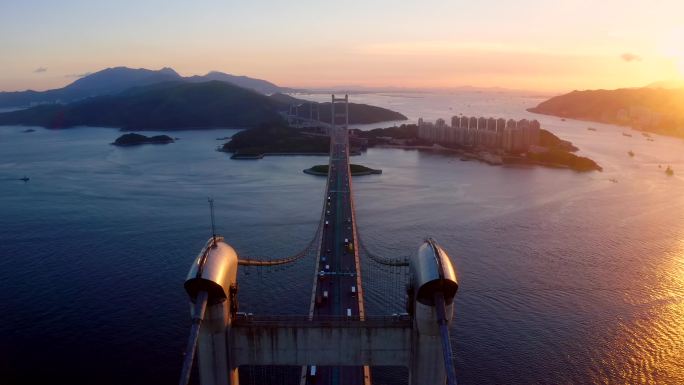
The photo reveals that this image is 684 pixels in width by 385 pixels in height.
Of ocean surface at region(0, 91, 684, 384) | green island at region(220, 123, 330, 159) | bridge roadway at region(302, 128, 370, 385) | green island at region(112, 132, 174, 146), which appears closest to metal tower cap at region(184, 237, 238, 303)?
bridge roadway at region(302, 128, 370, 385)

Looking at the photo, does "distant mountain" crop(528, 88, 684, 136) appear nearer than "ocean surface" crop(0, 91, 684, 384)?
No

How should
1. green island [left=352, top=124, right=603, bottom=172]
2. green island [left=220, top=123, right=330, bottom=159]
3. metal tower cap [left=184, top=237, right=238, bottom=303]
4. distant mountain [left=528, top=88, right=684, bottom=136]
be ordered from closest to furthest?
metal tower cap [left=184, top=237, right=238, bottom=303], green island [left=352, top=124, right=603, bottom=172], green island [left=220, top=123, right=330, bottom=159], distant mountain [left=528, top=88, right=684, bottom=136]

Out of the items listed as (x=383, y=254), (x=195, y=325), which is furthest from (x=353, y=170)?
(x=195, y=325)

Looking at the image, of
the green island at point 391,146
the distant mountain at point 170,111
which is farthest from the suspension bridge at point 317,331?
the distant mountain at point 170,111

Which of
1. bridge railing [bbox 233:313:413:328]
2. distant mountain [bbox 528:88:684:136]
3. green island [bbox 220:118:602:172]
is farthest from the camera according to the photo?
distant mountain [bbox 528:88:684:136]

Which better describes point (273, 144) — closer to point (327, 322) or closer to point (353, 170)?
point (353, 170)

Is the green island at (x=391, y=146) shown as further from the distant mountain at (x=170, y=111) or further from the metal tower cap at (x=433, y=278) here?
the metal tower cap at (x=433, y=278)

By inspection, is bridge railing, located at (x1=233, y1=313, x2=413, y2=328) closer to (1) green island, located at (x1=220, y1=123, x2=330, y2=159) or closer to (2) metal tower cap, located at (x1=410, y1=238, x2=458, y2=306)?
(2) metal tower cap, located at (x1=410, y1=238, x2=458, y2=306)
